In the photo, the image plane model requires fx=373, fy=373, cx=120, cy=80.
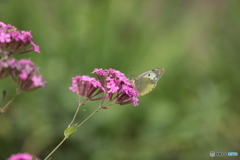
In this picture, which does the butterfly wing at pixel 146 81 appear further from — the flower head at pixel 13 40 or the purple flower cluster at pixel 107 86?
the flower head at pixel 13 40

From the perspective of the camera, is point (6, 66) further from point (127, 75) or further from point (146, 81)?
point (127, 75)


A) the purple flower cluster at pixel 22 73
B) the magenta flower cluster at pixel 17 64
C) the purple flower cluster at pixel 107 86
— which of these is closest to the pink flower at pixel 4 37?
the magenta flower cluster at pixel 17 64

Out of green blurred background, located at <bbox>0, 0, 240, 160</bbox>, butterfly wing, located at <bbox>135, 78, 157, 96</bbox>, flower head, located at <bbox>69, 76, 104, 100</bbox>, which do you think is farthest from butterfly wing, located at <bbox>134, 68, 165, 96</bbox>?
green blurred background, located at <bbox>0, 0, 240, 160</bbox>

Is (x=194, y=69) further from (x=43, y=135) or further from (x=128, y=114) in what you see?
(x=43, y=135)

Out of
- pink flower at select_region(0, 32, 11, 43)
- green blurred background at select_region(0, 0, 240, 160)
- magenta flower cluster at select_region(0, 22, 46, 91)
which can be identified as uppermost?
pink flower at select_region(0, 32, 11, 43)

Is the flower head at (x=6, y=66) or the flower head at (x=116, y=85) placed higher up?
the flower head at (x=6, y=66)

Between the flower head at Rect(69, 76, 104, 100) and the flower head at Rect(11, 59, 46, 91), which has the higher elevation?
the flower head at Rect(11, 59, 46, 91)

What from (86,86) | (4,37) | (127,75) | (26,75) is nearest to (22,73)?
(26,75)

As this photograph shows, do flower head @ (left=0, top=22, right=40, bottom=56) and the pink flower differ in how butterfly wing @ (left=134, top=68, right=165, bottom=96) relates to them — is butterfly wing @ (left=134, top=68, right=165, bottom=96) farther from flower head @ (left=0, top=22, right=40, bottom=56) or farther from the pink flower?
the pink flower

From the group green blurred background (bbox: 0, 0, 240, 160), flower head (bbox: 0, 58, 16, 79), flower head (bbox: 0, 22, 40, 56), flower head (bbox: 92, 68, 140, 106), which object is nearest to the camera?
flower head (bbox: 0, 58, 16, 79)
